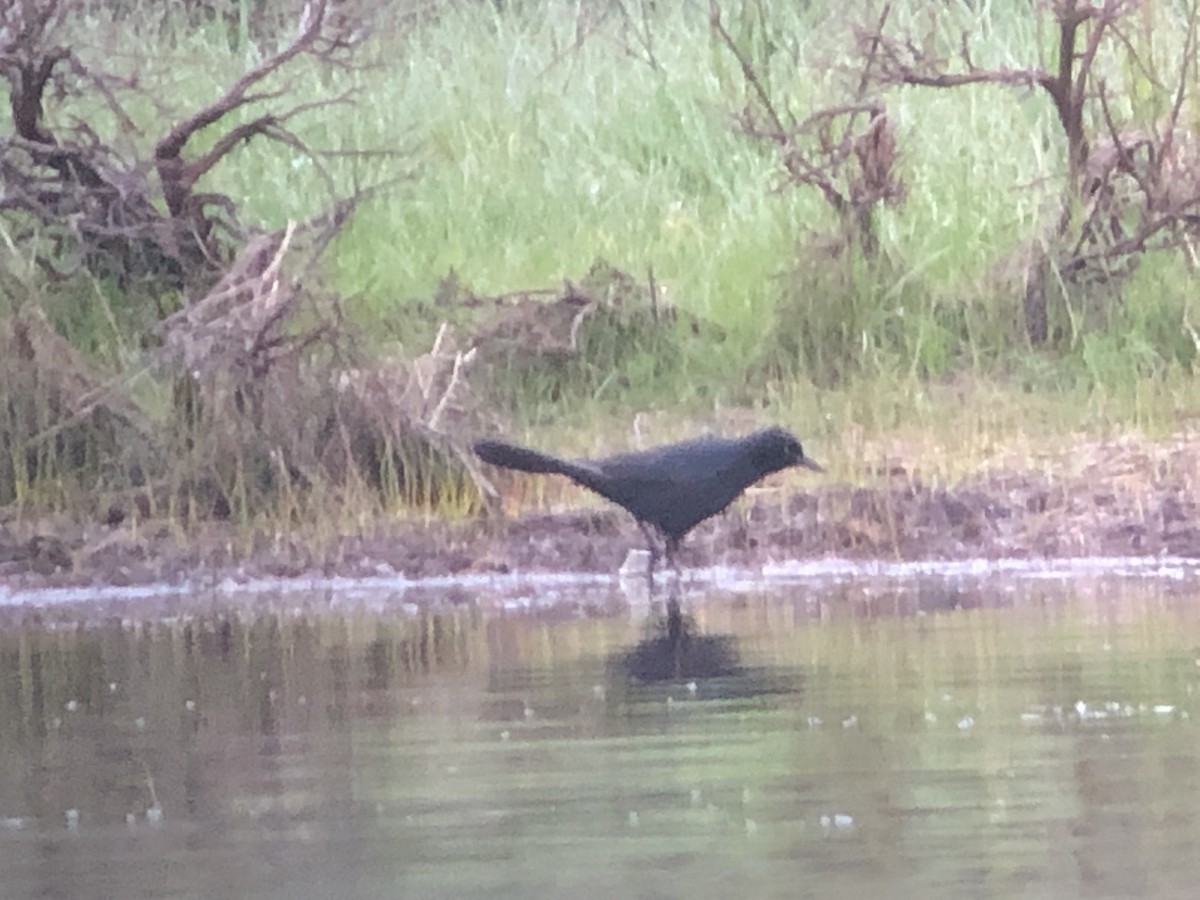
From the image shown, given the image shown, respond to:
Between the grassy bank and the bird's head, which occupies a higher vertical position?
the grassy bank

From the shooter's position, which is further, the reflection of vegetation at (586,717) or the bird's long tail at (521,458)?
the bird's long tail at (521,458)

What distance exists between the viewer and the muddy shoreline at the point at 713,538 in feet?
31.2

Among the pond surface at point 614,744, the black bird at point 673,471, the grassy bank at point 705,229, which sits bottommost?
the pond surface at point 614,744

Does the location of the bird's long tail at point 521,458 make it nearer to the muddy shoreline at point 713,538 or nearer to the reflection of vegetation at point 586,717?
the muddy shoreline at point 713,538

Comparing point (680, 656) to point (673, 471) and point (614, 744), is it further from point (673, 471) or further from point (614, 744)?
point (673, 471)

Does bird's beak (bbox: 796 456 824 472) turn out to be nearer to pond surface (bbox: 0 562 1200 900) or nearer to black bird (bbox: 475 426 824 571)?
black bird (bbox: 475 426 824 571)

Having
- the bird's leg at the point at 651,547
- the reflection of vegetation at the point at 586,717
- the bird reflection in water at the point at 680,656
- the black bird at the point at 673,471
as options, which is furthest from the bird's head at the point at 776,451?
the bird reflection in water at the point at 680,656

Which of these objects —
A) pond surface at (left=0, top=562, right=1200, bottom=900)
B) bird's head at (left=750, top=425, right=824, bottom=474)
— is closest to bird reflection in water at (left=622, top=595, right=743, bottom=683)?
pond surface at (left=0, top=562, right=1200, bottom=900)

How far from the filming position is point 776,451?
959cm

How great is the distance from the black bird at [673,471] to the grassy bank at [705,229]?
2.27 ft

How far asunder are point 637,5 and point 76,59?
551 centimetres

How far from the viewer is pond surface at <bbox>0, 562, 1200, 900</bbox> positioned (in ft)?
15.7

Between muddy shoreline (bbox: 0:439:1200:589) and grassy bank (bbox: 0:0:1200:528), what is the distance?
35 cm

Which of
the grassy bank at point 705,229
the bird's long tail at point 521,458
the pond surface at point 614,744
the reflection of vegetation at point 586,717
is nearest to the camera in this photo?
the pond surface at point 614,744
